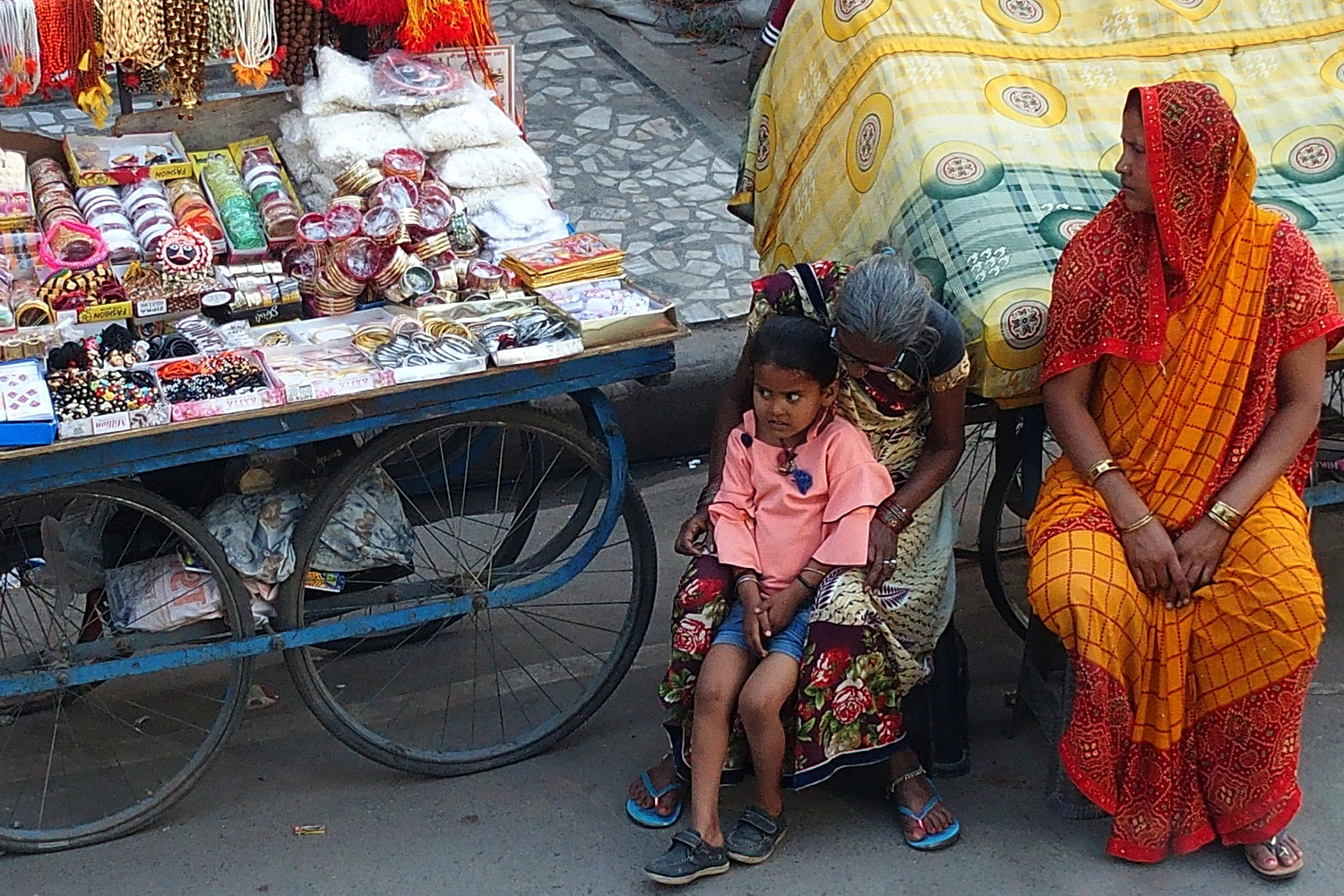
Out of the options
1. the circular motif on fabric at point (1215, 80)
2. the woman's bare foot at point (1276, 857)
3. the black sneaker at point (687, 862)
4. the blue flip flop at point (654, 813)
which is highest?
the circular motif on fabric at point (1215, 80)

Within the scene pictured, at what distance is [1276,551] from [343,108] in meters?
2.25

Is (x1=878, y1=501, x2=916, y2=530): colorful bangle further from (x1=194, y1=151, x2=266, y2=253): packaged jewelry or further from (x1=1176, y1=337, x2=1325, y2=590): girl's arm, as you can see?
(x1=194, y1=151, x2=266, y2=253): packaged jewelry

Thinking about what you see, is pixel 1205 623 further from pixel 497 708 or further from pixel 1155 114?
pixel 497 708

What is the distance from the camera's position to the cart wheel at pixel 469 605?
10.1 feet

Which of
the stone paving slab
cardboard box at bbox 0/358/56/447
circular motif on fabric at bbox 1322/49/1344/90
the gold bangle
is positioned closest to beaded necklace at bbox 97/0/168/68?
cardboard box at bbox 0/358/56/447

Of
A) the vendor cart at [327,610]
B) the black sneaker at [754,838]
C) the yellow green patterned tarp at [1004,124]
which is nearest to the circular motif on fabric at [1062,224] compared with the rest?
the yellow green patterned tarp at [1004,124]

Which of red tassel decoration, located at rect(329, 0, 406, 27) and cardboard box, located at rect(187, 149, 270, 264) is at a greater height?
red tassel decoration, located at rect(329, 0, 406, 27)

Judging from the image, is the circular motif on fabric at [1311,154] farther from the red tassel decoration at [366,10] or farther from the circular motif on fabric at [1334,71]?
the red tassel decoration at [366,10]

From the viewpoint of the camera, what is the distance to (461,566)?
126 inches

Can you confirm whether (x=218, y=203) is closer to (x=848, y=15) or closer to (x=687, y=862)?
(x=848, y=15)

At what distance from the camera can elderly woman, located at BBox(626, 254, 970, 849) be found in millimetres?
2863

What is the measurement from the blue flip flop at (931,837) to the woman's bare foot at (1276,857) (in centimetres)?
56

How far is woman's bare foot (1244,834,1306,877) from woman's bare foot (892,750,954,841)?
0.57 m

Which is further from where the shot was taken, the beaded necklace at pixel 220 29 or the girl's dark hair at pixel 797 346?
the beaded necklace at pixel 220 29
